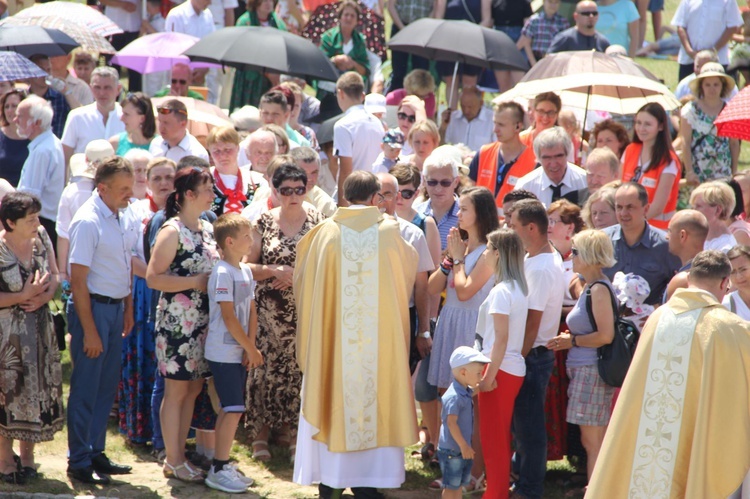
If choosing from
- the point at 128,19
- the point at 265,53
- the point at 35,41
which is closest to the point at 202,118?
the point at 265,53

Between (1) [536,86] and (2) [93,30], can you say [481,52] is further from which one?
(2) [93,30]

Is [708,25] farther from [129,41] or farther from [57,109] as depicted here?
[57,109]

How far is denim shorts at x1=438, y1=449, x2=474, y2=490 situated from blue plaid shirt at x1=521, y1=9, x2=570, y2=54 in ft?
29.1

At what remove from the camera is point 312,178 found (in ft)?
24.9

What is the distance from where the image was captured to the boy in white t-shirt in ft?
21.0

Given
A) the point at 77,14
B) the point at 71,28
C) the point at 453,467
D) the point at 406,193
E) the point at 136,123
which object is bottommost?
the point at 453,467

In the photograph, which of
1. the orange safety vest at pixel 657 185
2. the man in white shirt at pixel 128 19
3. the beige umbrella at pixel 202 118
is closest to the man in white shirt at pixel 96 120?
the beige umbrella at pixel 202 118

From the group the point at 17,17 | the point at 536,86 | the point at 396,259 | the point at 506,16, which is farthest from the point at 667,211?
the point at 17,17

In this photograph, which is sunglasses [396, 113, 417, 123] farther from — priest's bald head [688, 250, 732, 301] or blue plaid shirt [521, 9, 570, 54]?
priest's bald head [688, 250, 732, 301]

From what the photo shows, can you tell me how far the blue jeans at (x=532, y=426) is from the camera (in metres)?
6.38

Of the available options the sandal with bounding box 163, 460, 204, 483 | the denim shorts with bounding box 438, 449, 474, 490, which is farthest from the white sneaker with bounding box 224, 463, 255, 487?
the denim shorts with bounding box 438, 449, 474, 490

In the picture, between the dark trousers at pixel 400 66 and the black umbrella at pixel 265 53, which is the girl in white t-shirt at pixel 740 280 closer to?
the black umbrella at pixel 265 53

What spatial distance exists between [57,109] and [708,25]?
8.08m

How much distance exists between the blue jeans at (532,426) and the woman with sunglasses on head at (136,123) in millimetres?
4108
